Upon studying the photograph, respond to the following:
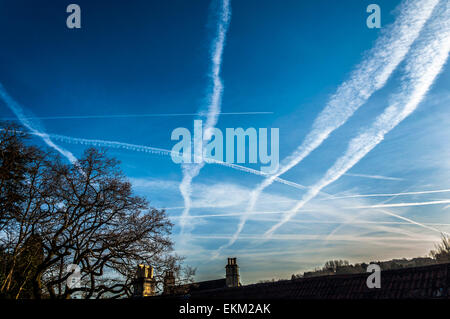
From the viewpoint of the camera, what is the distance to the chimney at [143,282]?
1810cm

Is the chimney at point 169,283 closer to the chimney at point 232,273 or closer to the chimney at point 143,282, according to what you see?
the chimney at point 143,282

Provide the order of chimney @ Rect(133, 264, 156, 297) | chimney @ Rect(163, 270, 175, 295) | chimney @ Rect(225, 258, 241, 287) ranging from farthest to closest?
chimney @ Rect(225, 258, 241, 287)
chimney @ Rect(163, 270, 175, 295)
chimney @ Rect(133, 264, 156, 297)

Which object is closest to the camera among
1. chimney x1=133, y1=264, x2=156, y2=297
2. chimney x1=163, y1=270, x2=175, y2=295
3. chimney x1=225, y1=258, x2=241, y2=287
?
chimney x1=133, y1=264, x2=156, y2=297

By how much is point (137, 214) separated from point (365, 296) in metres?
13.1

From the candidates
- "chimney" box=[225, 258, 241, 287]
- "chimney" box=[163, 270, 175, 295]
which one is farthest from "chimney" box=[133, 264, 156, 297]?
"chimney" box=[225, 258, 241, 287]

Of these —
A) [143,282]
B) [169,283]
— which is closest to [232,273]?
[169,283]

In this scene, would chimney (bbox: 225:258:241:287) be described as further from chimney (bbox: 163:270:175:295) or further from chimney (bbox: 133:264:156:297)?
chimney (bbox: 133:264:156:297)

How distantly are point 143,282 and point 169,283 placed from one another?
183cm

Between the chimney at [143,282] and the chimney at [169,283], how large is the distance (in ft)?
2.46

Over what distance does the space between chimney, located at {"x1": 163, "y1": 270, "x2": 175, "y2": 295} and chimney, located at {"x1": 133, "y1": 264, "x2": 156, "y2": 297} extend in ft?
2.46

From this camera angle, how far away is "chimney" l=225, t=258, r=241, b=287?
26.9 meters
